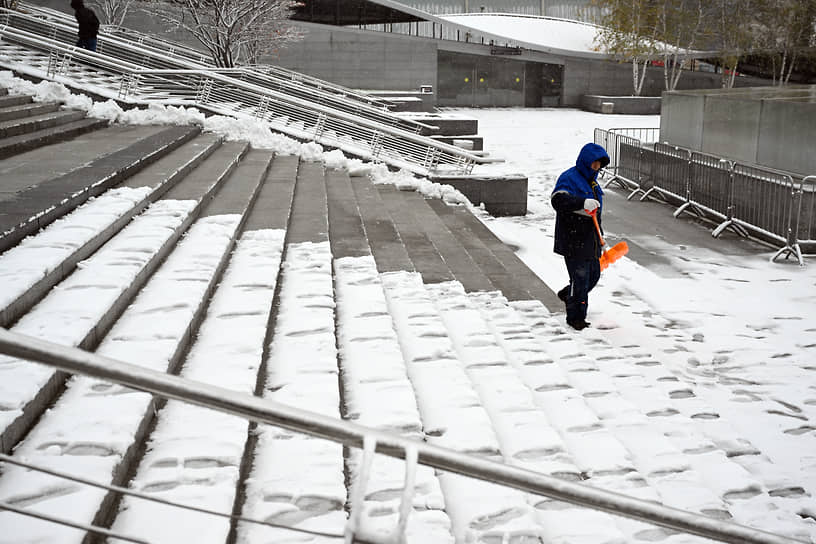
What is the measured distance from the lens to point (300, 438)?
3.85 metres

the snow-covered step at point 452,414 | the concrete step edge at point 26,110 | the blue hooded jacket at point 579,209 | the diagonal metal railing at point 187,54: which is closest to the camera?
the snow-covered step at point 452,414

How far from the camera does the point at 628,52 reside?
39844mm

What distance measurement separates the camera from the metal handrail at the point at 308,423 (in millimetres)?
1663

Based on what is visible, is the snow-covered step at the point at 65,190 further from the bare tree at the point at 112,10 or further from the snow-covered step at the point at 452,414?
the bare tree at the point at 112,10

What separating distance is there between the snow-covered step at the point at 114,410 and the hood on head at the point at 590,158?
357 cm

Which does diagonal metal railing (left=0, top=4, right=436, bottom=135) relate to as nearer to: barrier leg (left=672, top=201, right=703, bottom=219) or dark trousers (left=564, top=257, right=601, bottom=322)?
barrier leg (left=672, top=201, right=703, bottom=219)

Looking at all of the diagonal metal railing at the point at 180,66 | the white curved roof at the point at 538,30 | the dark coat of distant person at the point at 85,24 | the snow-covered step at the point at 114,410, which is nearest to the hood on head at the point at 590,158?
the snow-covered step at the point at 114,410

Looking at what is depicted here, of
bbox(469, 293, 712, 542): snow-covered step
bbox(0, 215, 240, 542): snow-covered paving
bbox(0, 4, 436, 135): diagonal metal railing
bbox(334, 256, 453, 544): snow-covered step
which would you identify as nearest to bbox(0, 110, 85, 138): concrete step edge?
bbox(0, 4, 436, 135): diagonal metal railing

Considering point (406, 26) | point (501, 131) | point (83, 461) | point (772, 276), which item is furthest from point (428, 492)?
point (406, 26)

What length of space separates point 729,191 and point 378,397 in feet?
Answer: 33.2

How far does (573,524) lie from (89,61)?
1636cm

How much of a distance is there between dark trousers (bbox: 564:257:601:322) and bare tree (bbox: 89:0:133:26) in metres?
28.8

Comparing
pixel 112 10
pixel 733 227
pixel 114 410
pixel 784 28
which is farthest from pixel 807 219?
pixel 784 28

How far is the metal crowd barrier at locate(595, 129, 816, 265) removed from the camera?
36.3 feet
